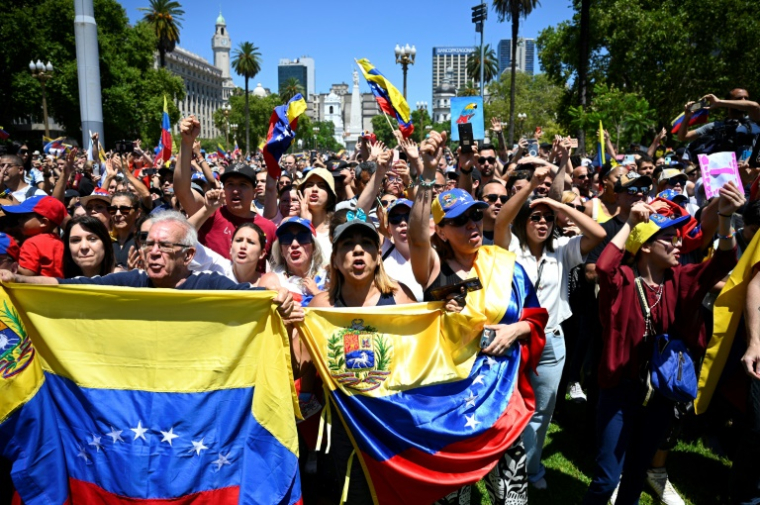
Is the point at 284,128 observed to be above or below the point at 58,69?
below

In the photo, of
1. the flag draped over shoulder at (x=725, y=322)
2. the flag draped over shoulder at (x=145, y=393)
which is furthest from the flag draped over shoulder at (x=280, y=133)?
the flag draped over shoulder at (x=725, y=322)

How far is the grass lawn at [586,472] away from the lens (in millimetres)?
4168

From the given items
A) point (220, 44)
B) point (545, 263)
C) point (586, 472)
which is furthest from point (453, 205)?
point (220, 44)

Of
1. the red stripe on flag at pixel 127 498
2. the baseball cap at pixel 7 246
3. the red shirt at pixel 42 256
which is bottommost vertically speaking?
the red stripe on flag at pixel 127 498

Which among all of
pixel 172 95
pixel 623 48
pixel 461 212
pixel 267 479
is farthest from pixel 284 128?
pixel 172 95

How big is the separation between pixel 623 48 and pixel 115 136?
3456cm

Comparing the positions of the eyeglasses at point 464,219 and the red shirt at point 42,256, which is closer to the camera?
the eyeglasses at point 464,219

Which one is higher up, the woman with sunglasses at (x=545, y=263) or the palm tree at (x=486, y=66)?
the palm tree at (x=486, y=66)

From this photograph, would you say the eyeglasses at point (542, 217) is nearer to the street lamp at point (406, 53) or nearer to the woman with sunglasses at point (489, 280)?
the woman with sunglasses at point (489, 280)

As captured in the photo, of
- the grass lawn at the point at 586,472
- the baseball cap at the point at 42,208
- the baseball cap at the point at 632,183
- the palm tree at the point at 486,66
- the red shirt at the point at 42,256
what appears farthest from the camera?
the palm tree at the point at 486,66

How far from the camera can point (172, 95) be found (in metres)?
47.7

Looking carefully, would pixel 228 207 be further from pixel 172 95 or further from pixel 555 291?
pixel 172 95

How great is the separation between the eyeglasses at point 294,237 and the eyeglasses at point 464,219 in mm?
1100

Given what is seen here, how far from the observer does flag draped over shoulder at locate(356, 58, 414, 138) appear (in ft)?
17.8
